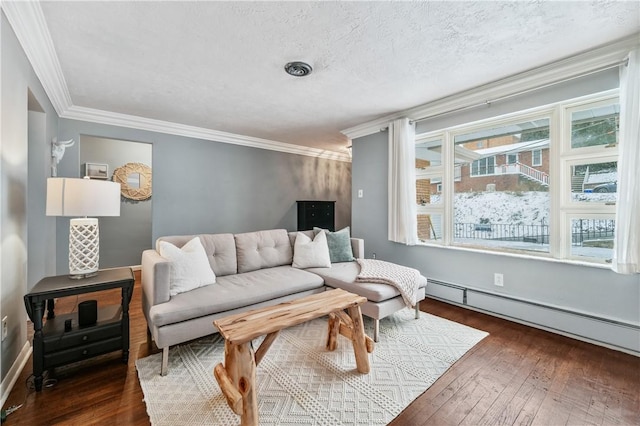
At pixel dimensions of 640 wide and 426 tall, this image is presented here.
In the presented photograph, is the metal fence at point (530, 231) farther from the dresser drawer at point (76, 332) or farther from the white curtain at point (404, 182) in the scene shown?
the dresser drawer at point (76, 332)

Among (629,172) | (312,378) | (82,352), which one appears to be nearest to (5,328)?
(82,352)

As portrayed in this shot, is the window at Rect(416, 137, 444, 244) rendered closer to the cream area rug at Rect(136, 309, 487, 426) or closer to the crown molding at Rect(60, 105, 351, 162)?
the cream area rug at Rect(136, 309, 487, 426)

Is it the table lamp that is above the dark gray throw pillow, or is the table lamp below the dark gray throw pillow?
above

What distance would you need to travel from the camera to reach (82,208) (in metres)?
1.90

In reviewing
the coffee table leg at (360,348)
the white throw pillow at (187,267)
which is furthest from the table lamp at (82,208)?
the coffee table leg at (360,348)

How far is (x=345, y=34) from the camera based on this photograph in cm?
194

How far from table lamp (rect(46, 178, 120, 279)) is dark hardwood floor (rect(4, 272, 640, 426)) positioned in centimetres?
71

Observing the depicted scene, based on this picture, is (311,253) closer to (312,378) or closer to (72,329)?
(312,378)

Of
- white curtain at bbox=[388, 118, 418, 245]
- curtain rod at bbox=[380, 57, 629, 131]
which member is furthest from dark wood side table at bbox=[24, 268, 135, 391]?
curtain rod at bbox=[380, 57, 629, 131]

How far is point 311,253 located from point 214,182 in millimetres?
2408

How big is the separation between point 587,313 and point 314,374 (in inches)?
92.0

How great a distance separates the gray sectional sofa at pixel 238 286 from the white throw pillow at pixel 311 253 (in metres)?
0.09

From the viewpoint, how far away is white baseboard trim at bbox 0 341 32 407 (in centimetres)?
157

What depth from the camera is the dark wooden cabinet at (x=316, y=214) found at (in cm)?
A: 531
